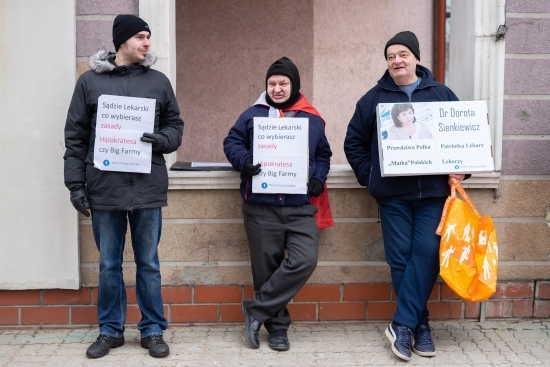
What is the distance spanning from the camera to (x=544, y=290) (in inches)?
226

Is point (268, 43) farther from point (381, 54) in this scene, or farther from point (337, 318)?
point (337, 318)

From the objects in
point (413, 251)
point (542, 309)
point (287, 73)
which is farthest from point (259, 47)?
point (542, 309)

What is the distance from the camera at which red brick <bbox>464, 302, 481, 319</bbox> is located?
5.75m

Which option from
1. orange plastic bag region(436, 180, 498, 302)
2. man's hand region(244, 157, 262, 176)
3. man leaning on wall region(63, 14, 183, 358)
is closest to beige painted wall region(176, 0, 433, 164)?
man leaning on wall region(63, 14, 183, 358)

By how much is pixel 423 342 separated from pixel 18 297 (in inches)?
108

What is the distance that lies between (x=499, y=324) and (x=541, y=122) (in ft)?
4.72

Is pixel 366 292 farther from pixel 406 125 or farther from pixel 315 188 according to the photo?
pixel 406 125

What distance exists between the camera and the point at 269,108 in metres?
5.20

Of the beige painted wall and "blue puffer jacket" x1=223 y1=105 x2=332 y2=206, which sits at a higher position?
the beige painted wall

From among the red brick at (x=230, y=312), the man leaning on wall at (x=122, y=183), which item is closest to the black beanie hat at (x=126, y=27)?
the man leaning on wall at (x=122, y=183)

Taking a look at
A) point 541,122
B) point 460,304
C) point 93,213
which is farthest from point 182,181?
point 541,122

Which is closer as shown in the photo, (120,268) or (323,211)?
(120,268)

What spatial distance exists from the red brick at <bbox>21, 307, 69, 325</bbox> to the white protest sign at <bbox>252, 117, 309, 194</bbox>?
5.51 ft

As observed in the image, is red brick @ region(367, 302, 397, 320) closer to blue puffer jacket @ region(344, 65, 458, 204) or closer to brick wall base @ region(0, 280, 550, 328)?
brick wall base @ region(0, 280, 550, 328)
